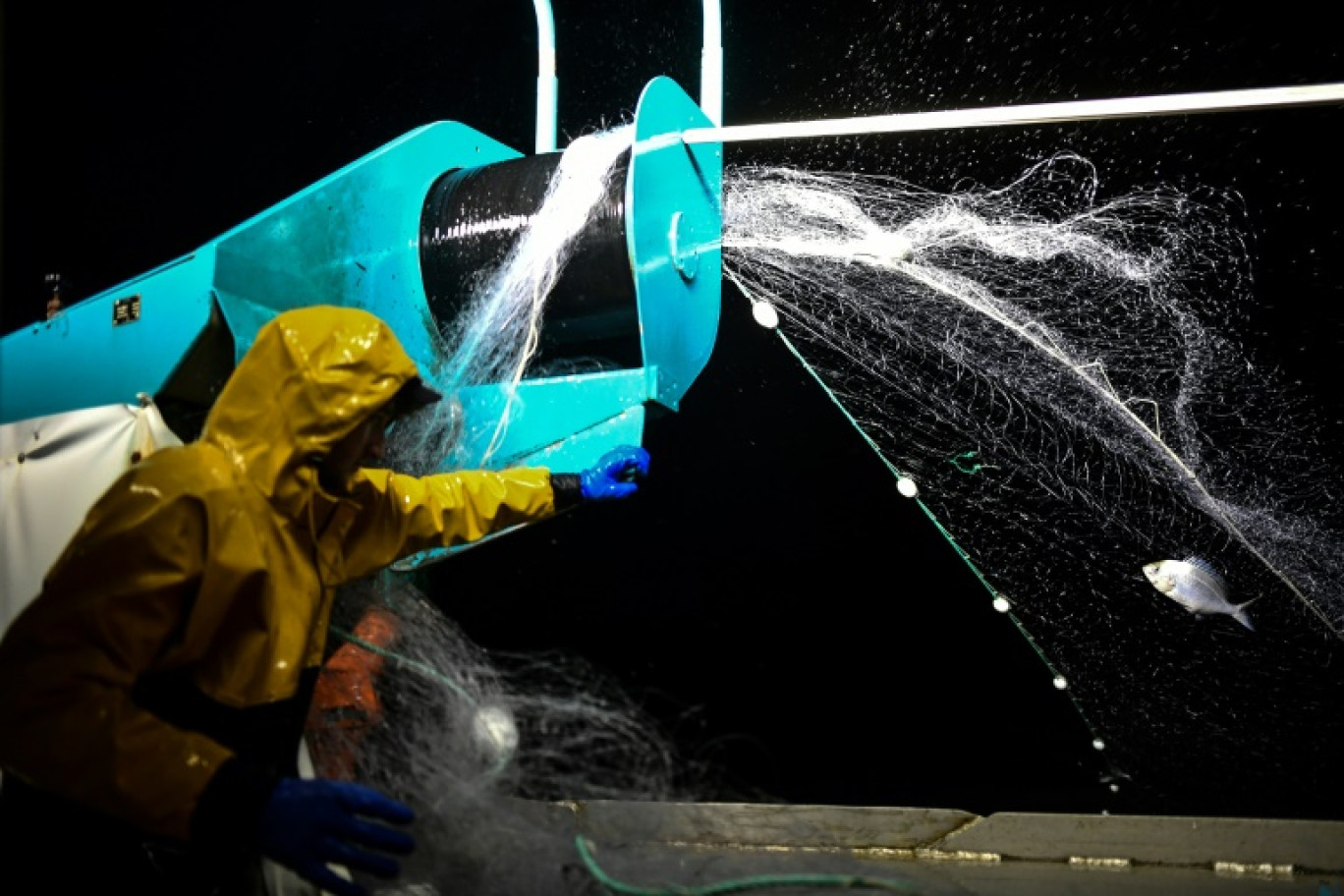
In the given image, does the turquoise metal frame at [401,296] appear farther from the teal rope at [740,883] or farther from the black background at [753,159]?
the teal rope at [740,883]

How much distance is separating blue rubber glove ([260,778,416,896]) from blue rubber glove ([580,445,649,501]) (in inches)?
44.8

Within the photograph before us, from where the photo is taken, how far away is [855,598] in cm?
373

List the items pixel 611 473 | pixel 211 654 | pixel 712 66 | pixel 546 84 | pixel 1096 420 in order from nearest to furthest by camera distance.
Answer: pixel 211 654, pixel 611 473, pixel 712 66, pixel 546 84, pixel 1096 420

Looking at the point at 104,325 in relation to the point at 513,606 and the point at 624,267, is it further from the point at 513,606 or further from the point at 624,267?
the point at 513,606

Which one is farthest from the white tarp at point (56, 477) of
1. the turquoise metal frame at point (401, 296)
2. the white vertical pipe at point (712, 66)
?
the white vertical pipe at point (712, 66)

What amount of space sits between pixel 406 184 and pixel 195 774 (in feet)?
6.15

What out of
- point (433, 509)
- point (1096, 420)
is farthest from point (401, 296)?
point (1096, 420)

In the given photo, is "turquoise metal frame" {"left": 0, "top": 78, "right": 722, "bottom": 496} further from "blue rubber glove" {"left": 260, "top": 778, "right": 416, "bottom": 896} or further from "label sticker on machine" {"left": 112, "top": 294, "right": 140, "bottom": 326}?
"blue rubber glove" {"left": 260, "top": 778, "right": 416, "bottom": 896}

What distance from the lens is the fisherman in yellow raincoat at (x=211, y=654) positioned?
1.64 metres

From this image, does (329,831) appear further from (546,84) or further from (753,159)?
(753,159)

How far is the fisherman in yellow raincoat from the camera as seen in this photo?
164 cm

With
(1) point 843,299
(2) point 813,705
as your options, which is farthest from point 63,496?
(2) point 813,705

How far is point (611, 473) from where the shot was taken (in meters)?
2.72

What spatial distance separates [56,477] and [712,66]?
238 centimetres
